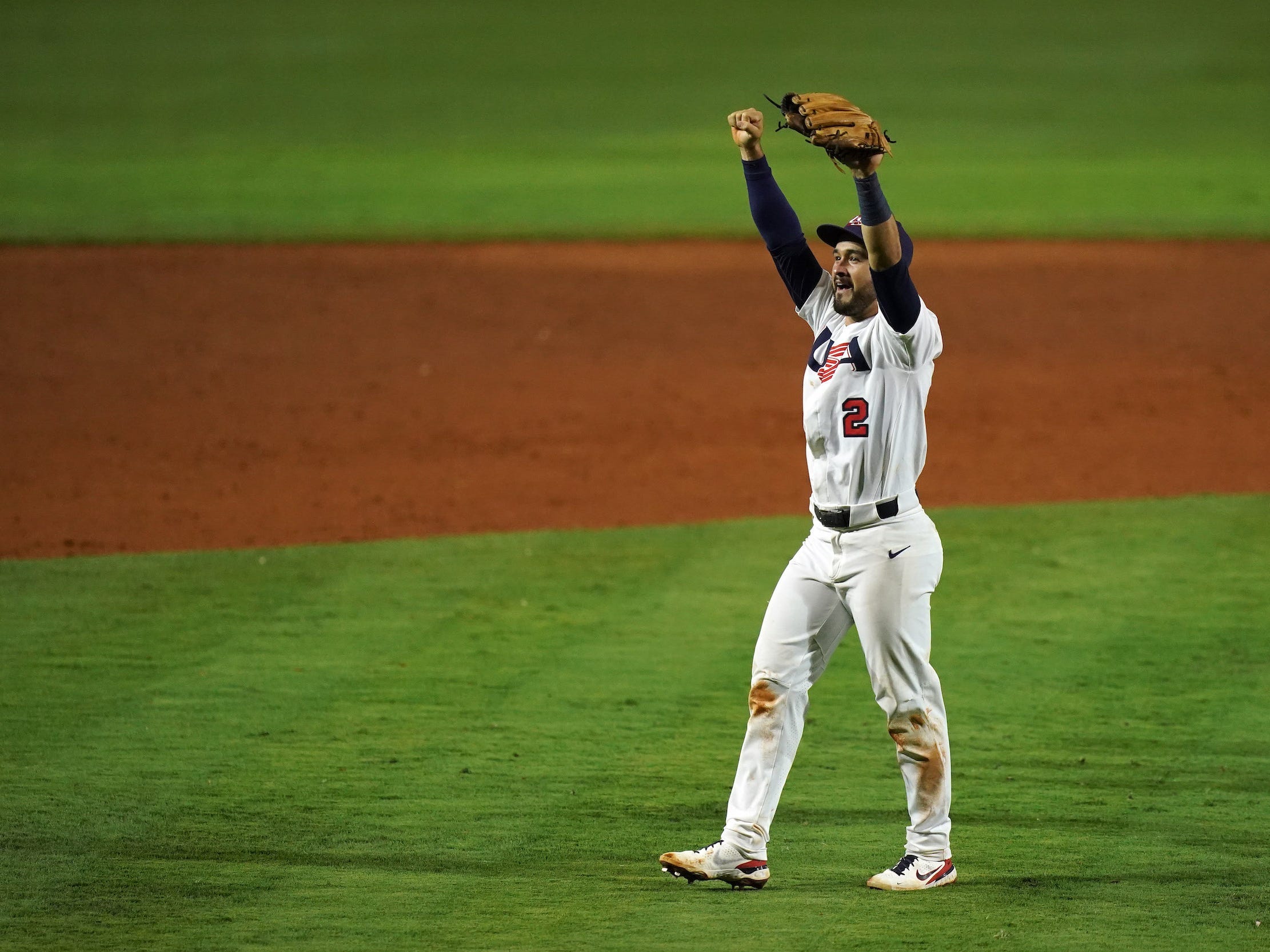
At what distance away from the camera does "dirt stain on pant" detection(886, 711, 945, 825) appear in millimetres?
5336

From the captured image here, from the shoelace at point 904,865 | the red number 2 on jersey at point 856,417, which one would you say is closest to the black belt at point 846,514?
A: the red number 2 on jersey at point 856,417

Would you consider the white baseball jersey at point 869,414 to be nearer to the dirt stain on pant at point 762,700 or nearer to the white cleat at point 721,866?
the dirt stain on pant at point 762,700

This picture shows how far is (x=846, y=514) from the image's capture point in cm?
532

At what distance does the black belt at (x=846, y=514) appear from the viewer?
5.31m

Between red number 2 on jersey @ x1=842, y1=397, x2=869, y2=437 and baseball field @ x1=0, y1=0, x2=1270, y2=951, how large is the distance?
1.37m

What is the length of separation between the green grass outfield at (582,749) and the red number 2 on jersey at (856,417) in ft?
4.46

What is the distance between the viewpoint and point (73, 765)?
6.43 m

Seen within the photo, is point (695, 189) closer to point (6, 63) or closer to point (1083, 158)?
point (1083, 158)

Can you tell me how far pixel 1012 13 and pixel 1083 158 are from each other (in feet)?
47.1

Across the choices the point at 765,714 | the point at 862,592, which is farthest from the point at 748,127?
the point at 765,714

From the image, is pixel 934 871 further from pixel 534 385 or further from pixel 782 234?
pixel 534 385

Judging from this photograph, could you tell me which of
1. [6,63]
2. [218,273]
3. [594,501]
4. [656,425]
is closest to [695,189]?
[218,273]

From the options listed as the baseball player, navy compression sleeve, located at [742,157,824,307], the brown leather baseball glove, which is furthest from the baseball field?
the brown leather baseball glove

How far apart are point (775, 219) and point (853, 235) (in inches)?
16.9
